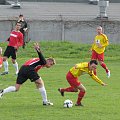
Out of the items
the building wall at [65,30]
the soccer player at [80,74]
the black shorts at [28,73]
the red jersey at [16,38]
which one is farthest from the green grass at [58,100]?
the building wall at [65,30]

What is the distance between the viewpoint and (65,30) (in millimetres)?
36750

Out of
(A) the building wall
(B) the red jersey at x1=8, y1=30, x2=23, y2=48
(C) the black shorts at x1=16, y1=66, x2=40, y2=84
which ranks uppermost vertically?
(C) the black shorts at x1=16, y1=66, x2=40, y2=84

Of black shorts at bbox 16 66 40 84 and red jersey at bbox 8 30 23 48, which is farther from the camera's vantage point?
red jersey at bbox 8 30 23 48

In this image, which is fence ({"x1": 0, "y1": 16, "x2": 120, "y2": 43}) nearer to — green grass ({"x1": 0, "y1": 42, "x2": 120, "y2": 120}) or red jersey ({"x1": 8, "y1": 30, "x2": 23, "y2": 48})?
green grass ({"x1": 0, "y1": 42, "x2": 120, "y2": 120})

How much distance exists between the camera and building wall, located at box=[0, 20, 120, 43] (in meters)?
36.3

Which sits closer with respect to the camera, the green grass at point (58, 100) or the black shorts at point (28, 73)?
the green grass at point (58, 100)

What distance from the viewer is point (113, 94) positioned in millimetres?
18891

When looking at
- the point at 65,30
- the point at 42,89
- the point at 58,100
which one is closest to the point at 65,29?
the point at 65,30

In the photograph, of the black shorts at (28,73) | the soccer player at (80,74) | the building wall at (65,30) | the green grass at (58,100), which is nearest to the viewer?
the green grass at (58,100)

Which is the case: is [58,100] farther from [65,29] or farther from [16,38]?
[65,29]

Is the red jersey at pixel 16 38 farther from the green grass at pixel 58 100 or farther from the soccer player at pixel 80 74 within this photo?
the soccer player at pixel 80 74

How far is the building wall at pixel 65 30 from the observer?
36344 mm

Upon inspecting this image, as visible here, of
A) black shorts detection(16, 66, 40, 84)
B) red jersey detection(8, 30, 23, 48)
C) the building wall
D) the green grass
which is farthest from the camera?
the building wall

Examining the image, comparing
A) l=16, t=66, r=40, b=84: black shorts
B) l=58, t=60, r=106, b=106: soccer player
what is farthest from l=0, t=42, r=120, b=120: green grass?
l=16, t=66, r=40, b=84: black shorts
